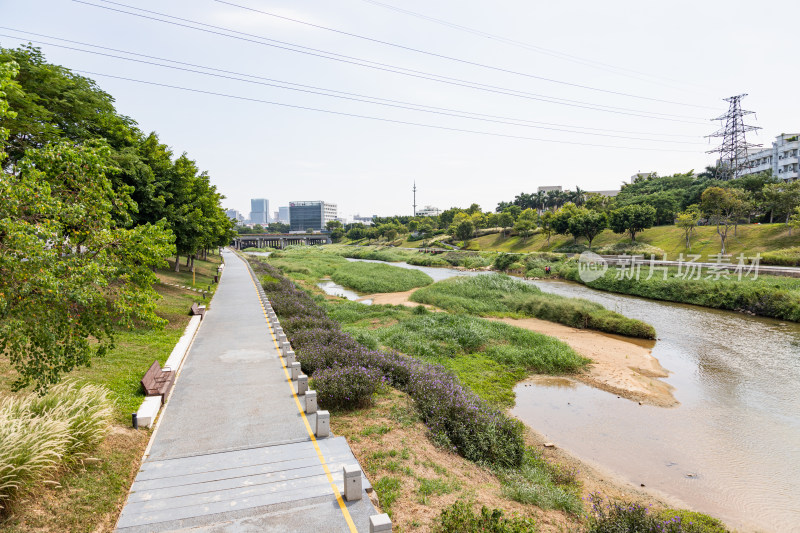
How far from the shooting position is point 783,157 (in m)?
80.9

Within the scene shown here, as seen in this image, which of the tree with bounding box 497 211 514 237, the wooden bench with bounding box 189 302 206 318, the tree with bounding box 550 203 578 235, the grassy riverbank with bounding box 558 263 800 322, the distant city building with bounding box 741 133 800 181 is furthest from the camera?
the tree with bounding box 497 211 514 237

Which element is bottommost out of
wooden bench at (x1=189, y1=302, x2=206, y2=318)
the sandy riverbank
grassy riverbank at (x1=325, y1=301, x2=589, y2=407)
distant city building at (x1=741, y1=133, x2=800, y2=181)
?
the sandy riverbank

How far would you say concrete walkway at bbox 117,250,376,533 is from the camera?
6.08 m

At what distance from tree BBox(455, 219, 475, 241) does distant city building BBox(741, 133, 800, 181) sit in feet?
181

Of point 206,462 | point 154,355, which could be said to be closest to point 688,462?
point 206,462

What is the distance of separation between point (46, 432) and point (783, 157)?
11312 cm

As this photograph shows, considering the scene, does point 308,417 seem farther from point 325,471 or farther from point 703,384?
point 703,384

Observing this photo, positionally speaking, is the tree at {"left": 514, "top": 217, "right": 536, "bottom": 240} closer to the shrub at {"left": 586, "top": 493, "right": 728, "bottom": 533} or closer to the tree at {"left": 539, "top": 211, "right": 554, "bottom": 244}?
the tree at {"left": 539, "top": 211, "right": 554, "bottom": 244}

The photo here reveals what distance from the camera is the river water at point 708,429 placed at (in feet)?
31.5


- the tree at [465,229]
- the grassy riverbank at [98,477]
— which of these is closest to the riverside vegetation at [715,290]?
the grassy riverbank at [98,477]

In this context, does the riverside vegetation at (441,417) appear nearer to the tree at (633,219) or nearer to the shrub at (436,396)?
the shrub at (436,396)

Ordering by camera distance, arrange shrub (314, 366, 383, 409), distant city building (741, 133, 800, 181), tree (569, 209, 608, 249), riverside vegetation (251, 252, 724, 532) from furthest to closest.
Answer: distant city building (741, 133, 800, 181) → tree (569, 209, 608, 249) → shrub (314, 366, 383, 409) → riverside vegetation (251, 252, 724, 532)

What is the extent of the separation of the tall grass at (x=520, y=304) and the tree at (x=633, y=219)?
35650 millimetres

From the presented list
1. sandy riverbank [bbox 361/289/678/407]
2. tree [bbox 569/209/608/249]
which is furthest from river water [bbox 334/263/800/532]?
tree [bbox 569/209/608/249]
